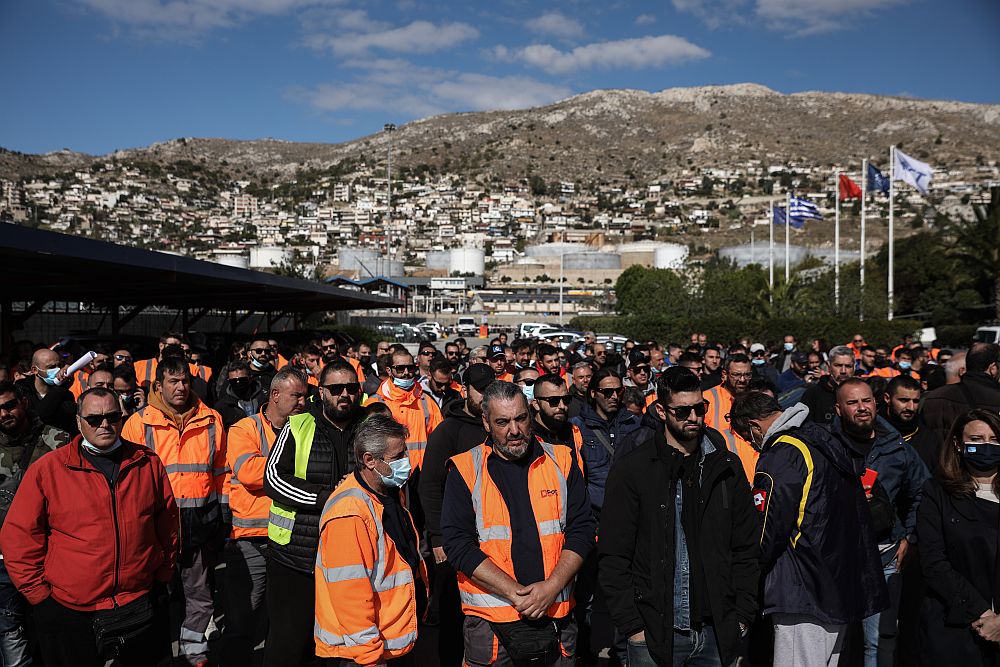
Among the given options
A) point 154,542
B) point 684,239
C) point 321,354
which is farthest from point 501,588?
point 684,239

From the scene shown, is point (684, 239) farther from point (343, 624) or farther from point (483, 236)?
point (343, 624)

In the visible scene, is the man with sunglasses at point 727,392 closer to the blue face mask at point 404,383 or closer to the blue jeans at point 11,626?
the blue face mask at point 404,383

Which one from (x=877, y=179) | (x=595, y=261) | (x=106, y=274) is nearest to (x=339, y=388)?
(x=106, y=274)

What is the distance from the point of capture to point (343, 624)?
10.2ft

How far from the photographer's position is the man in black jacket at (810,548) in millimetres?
3549

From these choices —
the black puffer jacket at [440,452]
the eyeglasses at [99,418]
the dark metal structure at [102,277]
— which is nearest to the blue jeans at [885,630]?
the black puffer jacket at [440,452]

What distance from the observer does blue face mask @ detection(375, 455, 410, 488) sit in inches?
128

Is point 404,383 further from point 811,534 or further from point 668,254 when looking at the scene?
point 668,254

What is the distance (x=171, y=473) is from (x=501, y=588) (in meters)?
2.61

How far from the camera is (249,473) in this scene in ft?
15.6

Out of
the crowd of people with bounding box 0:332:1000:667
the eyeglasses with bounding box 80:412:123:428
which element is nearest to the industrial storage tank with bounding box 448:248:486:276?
the crowd of people with bounding box 0:332:1000:667

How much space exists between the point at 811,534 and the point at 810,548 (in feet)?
0.21

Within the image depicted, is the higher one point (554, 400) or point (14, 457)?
point (554, 400)

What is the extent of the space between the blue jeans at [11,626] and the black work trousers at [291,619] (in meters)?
1.36
